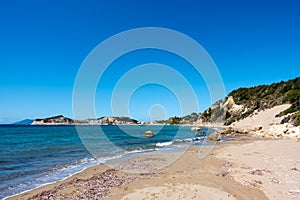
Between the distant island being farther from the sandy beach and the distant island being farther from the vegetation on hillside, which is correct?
the sandy beach

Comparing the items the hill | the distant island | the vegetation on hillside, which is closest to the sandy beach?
the distant island

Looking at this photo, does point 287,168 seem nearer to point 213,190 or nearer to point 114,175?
Result: point 213,190

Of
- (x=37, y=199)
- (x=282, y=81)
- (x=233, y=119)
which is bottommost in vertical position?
(x=37, y=199)

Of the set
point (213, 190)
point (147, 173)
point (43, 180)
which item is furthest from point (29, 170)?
point (213, 190)

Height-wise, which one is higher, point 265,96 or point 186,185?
point 265,96

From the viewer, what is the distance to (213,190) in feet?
27.3

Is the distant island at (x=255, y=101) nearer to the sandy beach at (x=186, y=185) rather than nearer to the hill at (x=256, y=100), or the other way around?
the hill at (x=256, y=100)

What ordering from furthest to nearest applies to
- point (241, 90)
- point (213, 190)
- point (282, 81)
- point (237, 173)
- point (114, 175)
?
point (241, 90), point (282, 81), point (114, 175), point (237, 173), point (213, 190)

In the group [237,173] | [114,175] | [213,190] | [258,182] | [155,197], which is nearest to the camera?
[155,197]

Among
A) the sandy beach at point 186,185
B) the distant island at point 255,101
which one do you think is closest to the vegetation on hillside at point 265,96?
the distant island at point 255,101

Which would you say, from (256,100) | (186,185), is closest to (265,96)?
(256,100)

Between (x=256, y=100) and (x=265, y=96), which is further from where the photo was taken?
(x=256, y=100)

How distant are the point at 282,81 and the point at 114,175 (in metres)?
87.2

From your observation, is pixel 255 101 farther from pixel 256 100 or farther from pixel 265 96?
pixel 265 96
